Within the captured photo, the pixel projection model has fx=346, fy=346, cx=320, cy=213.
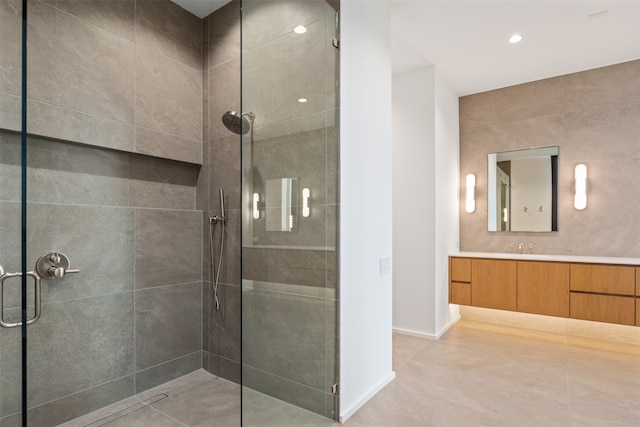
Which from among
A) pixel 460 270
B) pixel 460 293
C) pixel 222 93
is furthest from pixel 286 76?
pixel 460 293

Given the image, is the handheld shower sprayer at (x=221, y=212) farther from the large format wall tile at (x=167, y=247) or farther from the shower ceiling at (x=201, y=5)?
the shower ceiling at (x=201, y=5)

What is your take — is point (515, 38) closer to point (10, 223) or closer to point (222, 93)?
point (222, 93)

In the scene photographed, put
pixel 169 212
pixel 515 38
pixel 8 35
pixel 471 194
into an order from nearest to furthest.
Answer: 1. pixel 8 35
2. pixel 169 212
3. pixel 515 38
4. pixel 471 194

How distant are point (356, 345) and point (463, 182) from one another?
3134 millimetres

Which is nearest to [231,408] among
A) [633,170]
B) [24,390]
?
[24,390]

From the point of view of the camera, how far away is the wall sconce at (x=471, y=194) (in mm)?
4473

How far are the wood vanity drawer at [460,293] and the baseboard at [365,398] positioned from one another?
1678mm

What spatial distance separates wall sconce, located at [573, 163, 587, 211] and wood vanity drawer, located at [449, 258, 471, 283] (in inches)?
52.6

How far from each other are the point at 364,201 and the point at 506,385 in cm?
177

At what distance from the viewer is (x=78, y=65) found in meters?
2.13

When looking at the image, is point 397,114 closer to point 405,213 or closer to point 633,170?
point 405,213

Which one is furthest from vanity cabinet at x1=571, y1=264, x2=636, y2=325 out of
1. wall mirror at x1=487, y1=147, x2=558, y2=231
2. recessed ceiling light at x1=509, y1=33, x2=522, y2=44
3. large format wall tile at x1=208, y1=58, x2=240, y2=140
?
large format wall tile at x1=208, y1=58, x2=240, y2=140

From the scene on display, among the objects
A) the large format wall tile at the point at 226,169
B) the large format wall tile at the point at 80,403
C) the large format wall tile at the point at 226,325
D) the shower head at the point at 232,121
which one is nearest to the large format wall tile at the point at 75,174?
the large format wall tile at the point at 226,169

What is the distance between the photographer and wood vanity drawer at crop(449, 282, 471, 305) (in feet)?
13.0
